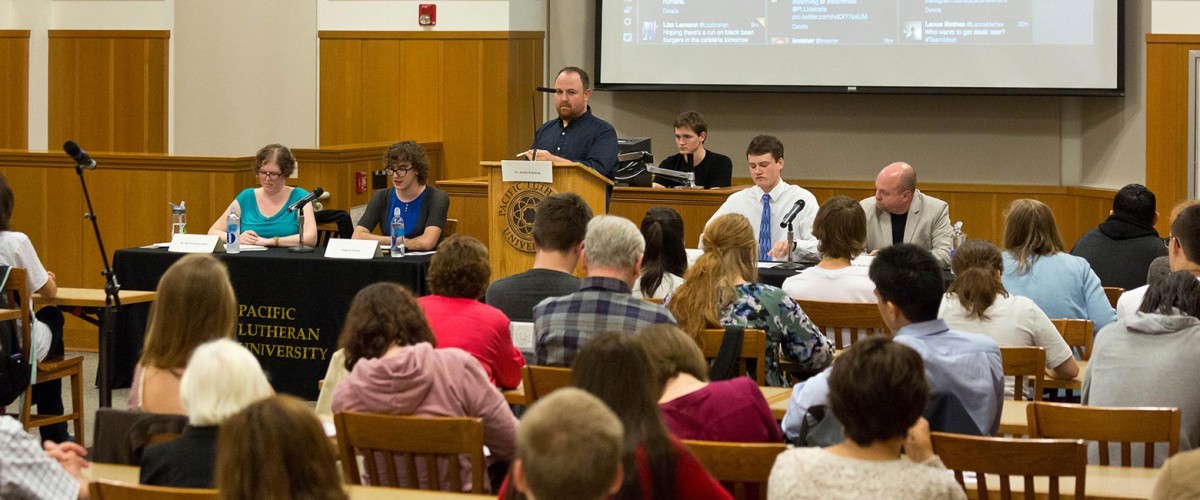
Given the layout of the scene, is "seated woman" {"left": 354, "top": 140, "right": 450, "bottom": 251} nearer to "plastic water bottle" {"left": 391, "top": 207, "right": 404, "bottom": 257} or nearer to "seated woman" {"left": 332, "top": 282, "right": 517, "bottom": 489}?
"plastic water bottle" {"left": 391, "top": 207, "right": 404, "bottom": 257}

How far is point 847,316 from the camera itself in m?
4.86

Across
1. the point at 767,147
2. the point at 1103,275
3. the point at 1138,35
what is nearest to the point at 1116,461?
the point at 1103,275

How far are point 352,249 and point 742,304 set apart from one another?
287cm

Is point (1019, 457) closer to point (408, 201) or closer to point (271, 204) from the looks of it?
point (408, 201)

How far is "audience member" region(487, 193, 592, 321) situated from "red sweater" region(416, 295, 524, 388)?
0.50 m

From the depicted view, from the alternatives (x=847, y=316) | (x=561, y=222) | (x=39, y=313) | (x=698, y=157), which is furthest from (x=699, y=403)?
(x=698, y=157)

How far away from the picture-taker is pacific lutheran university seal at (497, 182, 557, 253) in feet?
21.2

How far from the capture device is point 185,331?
349 centimetres

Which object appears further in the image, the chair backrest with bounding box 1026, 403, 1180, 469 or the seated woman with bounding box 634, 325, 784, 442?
the chair backrest with bounding box 1026, 403, 1180, 469

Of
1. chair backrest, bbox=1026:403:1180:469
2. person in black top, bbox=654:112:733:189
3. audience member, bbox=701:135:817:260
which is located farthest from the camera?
person in black top, bbox=654:112:733:189

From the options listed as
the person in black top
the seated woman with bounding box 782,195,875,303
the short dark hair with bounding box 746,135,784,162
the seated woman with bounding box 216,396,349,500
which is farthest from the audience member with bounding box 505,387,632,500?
the person in black top

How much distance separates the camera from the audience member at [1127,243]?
6.29 metres

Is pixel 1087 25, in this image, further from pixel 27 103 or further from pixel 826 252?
pixel 27 103

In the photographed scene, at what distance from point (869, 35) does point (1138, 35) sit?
6.09ft
